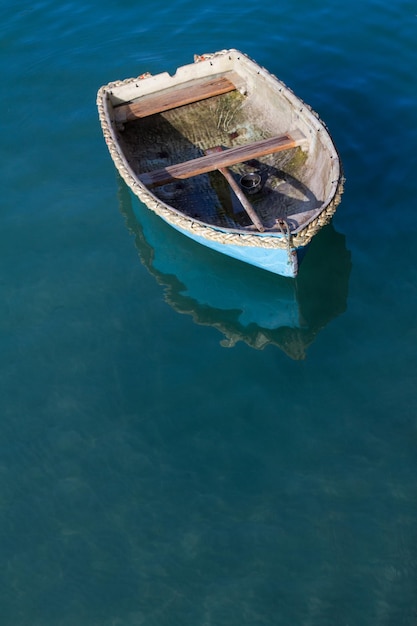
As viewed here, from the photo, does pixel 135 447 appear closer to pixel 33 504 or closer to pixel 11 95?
pixel 33 504

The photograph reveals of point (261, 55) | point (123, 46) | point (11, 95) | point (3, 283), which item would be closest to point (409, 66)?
point (261, 55)

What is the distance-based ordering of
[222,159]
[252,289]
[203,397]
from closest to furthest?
[203,397]
[252,289]
[222,159]

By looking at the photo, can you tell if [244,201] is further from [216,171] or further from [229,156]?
[216,171]

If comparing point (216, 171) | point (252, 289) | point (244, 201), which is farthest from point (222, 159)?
point (252, 289)

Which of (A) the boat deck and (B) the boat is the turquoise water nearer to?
(A) the boat deck

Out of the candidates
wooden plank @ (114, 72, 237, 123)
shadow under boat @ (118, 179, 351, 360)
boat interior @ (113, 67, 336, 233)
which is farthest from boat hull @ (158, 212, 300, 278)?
wooden plank @ (114, 72, 237, 123)

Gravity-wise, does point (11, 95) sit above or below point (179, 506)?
above
